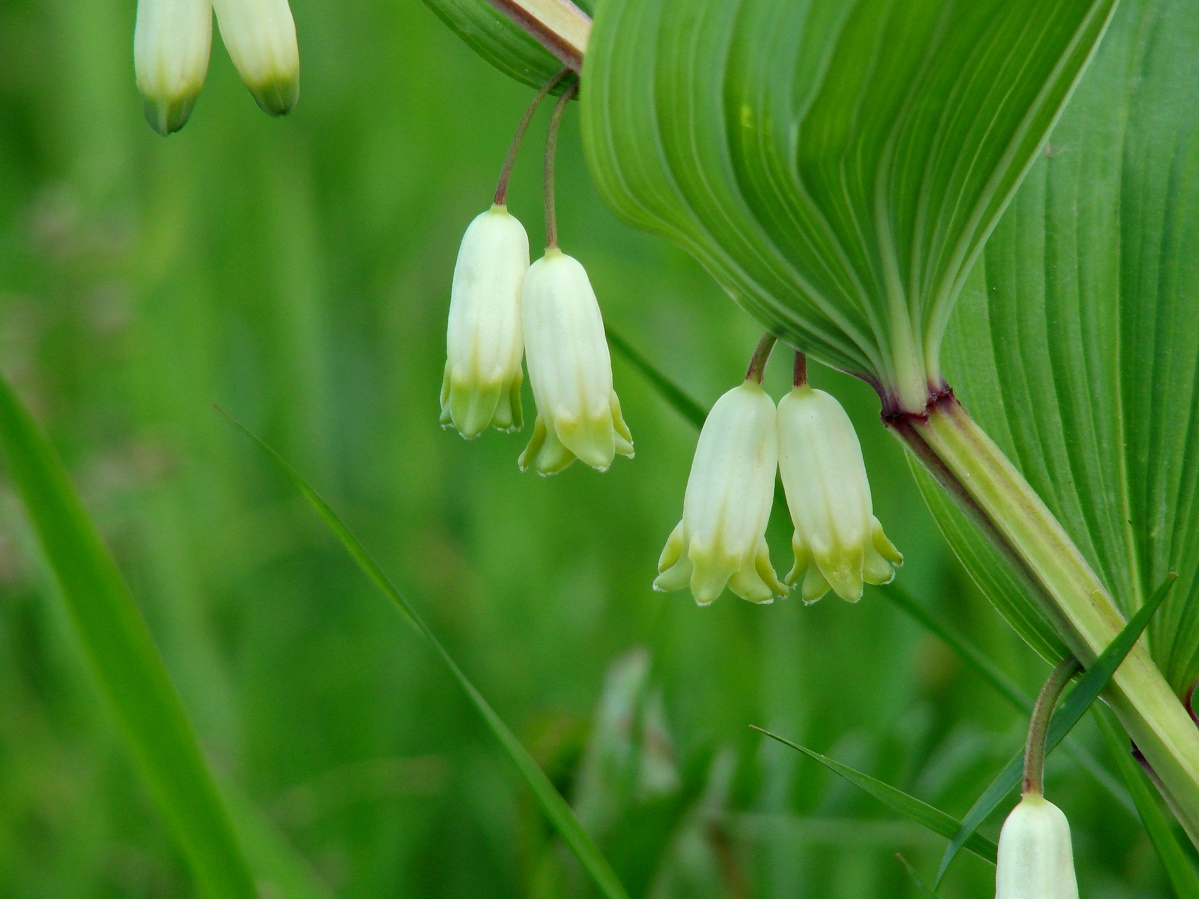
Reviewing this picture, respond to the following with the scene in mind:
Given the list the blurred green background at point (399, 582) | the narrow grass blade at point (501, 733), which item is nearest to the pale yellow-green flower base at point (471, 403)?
the narrow grass blade at point (501, 733)

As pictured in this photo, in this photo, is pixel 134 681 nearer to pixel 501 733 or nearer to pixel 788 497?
pixel 501 733

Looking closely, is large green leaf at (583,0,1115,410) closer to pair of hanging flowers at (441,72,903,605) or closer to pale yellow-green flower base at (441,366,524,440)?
pair of hanging flowers at (441,72,903,605)

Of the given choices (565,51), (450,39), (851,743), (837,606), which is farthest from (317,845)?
(450,39)

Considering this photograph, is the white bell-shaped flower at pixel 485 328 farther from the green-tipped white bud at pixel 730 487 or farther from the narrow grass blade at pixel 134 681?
the narrow grass blade at pixel 134 681

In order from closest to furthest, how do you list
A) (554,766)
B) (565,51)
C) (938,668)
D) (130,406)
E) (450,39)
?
1. (565,51)
2. (554,766)
3. (938,668)
4. (130,406)
5. (450,39)

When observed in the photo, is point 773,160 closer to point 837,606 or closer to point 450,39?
point 837,606

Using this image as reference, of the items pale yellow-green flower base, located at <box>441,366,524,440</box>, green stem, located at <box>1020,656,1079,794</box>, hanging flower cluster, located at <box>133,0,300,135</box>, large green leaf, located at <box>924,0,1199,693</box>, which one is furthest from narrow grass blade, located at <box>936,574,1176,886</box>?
hanging flower cluster, located at <box>133,0,300,135</box>
